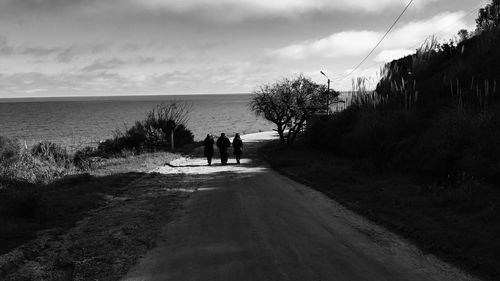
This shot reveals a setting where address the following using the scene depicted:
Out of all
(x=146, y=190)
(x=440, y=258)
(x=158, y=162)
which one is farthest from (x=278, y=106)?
(x=440, y=258)

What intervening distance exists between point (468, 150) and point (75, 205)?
10.9m

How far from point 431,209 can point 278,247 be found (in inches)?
184

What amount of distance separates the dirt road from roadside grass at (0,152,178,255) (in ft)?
8.36

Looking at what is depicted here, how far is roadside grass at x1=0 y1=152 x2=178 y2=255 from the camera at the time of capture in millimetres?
8398

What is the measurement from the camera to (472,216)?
9227 mm

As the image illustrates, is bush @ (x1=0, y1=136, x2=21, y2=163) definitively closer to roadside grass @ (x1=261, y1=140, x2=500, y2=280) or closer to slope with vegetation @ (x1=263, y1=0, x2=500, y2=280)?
slope with vegetation @ (x1=263, y1=0, x2=500, y2=280)

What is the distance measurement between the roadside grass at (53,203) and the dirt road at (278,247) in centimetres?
255

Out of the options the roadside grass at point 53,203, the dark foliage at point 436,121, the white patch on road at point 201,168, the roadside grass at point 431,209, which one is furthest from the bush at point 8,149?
the dark foliage at point 436,121

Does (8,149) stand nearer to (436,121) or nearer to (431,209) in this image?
(436,121)

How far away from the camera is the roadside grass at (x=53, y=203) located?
331 inches

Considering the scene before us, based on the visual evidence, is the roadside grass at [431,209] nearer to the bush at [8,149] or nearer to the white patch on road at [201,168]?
the white patch on road at [201,168]

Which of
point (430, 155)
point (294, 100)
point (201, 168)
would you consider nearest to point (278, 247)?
→ point (430, 155)

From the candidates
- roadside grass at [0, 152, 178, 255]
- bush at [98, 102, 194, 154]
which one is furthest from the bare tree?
roadside grass at [0, 152, 178, 255]

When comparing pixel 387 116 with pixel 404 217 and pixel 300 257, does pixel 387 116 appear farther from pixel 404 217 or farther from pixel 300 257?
pixel 300 257
